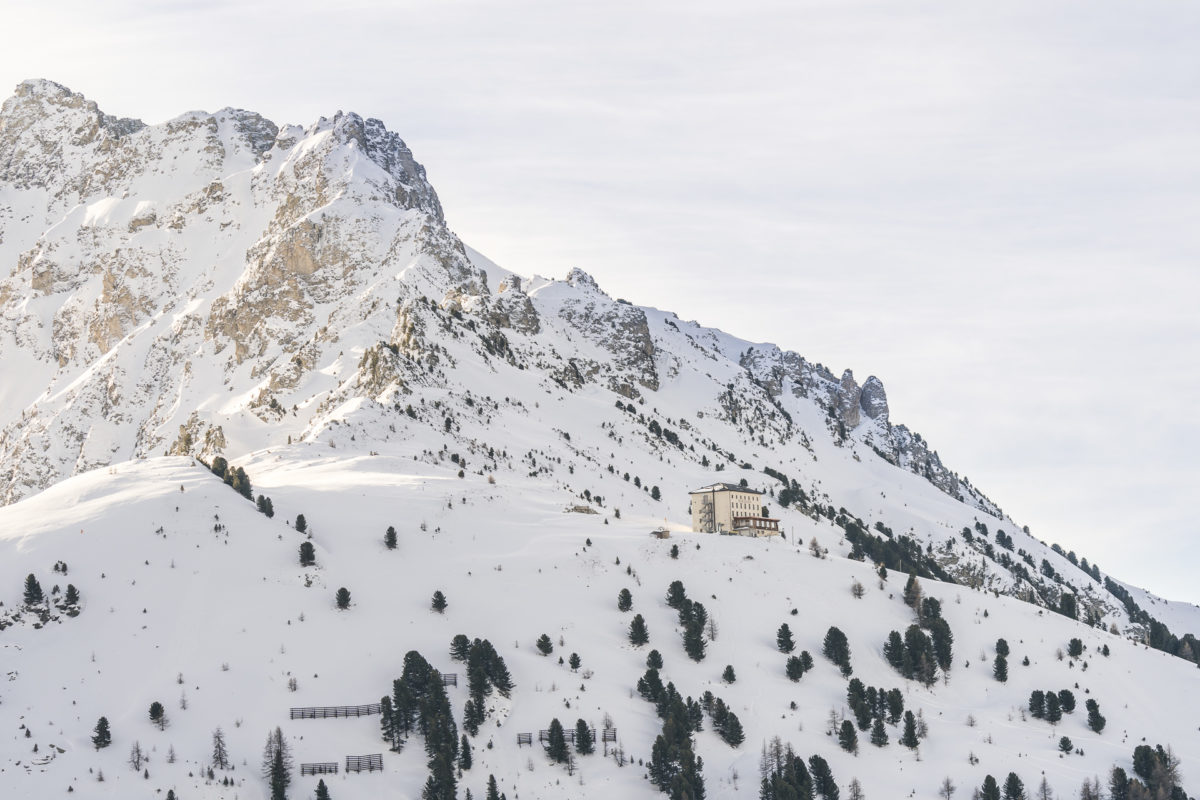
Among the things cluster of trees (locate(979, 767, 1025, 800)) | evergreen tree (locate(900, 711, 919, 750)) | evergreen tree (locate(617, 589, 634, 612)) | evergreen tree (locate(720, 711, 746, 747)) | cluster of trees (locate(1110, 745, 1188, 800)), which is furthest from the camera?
evergreen tree (locate(617, 589, 634, 612))

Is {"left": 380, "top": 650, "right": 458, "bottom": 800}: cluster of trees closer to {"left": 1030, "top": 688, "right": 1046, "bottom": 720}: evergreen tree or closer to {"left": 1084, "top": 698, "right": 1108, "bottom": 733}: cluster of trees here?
{"left": 1030, "top": 688, "right": 1046, "bottom": 720}: evergreen tree

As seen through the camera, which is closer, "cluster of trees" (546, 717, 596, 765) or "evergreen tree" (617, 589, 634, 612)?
"cluster of trees" (546, 717, 596, 765)

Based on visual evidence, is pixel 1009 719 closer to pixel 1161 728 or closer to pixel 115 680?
pixel 1161 728

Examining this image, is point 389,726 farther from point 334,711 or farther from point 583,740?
point 583,740

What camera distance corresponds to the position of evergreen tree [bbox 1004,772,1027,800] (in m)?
104

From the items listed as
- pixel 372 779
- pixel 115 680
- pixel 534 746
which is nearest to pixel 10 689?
pixel 115 680

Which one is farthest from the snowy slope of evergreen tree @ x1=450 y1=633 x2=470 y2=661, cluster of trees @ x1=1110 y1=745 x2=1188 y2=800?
cluster of trees @ x1=1110 y1=745 x2=1188 y2=800

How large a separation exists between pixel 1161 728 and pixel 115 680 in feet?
356

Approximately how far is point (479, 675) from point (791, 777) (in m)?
30.4

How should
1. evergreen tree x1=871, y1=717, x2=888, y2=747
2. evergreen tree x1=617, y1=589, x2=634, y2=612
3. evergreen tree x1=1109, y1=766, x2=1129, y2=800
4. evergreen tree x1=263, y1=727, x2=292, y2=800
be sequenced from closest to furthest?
evergreen tree x1=263, y1=727, x2=292, y2=800 → evergreen tree x1=1109, y1=766, x2=1129, y2=800 → evergreen tree x1=871, y1=717, x2=888, y2=747 → evergreen tree x1=617, y1=589, x2=634, y2=612

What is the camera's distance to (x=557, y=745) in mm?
100688

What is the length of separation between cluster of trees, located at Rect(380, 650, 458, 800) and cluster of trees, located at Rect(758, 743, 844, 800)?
27.7 meters

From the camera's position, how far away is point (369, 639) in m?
112

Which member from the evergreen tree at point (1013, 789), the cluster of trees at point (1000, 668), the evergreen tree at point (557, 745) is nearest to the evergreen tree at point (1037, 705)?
the cluster of trees at point (1000, 668)
